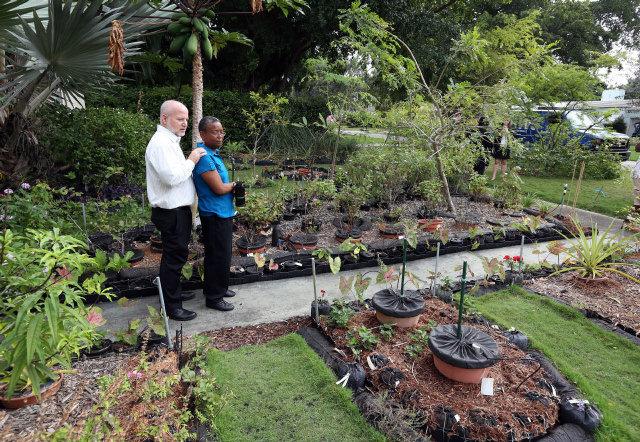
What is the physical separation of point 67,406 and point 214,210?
5.66ft

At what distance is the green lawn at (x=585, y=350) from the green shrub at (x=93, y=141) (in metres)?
5.60

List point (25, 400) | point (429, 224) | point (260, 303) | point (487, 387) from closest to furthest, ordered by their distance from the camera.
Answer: point (25, 400) < point (487, 387) < point (260, 303) < point (429, 224)

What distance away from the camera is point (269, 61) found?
1463 centimetres

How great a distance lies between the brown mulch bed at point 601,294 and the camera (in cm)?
378

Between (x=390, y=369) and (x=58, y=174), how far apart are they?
6010 mm

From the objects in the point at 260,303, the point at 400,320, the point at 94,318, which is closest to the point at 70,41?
the point at 94,318

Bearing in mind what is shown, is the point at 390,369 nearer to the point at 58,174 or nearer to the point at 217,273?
the point at 217,273

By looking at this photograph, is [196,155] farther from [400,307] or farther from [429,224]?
[429,224]

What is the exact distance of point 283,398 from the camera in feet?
8.55

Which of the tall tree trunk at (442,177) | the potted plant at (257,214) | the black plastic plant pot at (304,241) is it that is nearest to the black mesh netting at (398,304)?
the black plastic plant pot at (304,241)

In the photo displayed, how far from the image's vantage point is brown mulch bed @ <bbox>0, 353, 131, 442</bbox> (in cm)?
201

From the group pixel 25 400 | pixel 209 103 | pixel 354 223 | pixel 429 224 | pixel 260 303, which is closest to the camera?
pixel 25 400

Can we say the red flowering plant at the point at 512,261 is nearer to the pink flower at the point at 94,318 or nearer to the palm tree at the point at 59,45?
the pink flower at the point at 94,318

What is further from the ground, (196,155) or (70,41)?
(70,41)
